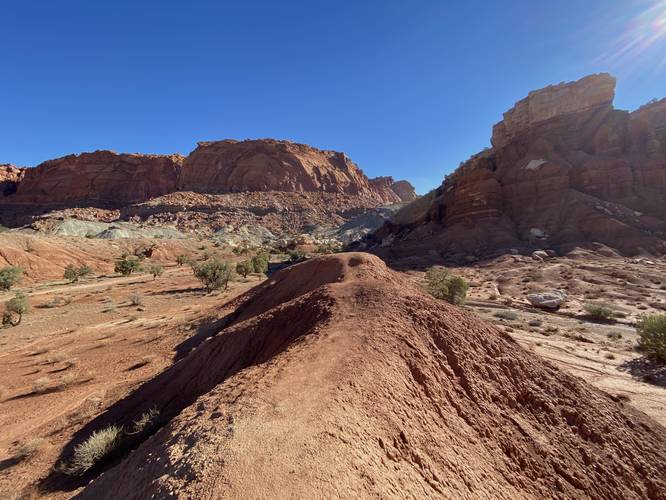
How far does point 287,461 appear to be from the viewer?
9.58 ft

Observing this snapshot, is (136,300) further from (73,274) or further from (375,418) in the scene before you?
(375,418)

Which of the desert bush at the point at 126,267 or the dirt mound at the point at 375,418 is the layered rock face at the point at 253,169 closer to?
the desert bush at the point at 126,267

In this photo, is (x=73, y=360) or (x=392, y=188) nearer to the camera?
(x=73, y=360)

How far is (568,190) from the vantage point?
45250mm

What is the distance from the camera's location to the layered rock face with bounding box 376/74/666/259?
132ft

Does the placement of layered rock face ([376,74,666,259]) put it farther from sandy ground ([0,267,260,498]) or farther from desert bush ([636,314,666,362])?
sandy ground ([0,267,260,498])

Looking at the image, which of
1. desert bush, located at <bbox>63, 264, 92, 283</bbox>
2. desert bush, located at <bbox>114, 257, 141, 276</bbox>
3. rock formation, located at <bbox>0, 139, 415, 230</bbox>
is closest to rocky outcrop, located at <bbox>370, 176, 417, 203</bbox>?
rock formation, located at <bbox>0, 139, 415, 230</bbox>

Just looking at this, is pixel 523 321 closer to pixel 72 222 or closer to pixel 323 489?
pixel 323 489

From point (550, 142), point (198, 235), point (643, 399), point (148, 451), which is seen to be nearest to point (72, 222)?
point (198, 235)

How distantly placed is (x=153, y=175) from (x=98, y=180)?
17.7m

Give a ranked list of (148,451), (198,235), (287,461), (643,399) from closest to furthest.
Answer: (287,461)
(148,451)
(643,399)
(198,235)

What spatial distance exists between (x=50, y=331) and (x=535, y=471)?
73.4 feet

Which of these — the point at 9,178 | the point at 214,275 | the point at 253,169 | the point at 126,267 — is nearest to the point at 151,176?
the point at 253,169

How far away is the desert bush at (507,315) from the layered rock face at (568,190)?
23.7 metres
